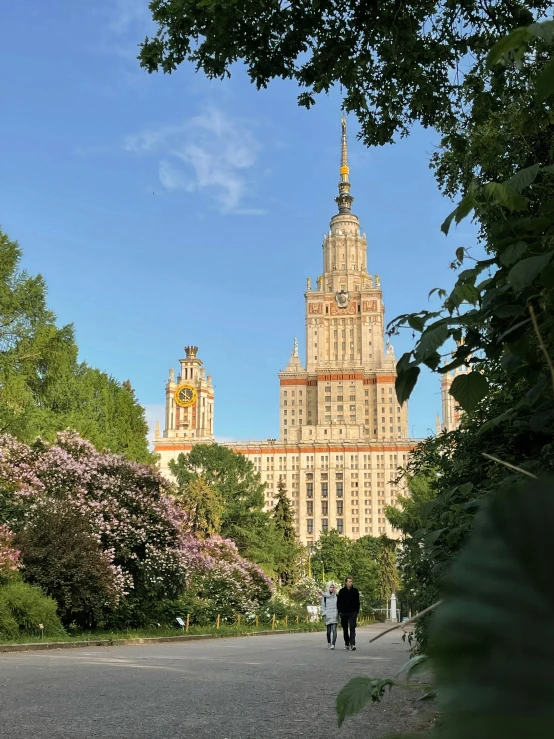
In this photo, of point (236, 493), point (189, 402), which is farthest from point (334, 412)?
point (236, 493)

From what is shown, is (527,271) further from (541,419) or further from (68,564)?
(68,564)

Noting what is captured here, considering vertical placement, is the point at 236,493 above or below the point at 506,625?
above

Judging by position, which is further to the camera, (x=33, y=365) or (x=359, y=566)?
(x=359, y=566)

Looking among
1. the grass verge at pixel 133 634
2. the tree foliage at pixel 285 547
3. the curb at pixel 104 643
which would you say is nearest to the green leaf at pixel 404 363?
the curb at pixel 104 643

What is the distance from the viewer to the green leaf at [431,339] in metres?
1.42

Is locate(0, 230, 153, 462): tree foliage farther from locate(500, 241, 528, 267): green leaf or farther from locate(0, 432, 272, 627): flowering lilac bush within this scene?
locate(500, 241, 528, 267): green leaf

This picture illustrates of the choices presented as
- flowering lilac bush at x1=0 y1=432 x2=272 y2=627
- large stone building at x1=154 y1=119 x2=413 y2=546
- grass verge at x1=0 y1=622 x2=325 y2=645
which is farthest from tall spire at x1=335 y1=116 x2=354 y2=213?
flowering lilac bush at x1=0 y1=432 x2=272 y2=627

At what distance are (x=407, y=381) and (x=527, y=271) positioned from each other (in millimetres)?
298

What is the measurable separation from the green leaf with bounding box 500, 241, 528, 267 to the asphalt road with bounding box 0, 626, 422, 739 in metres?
1.81

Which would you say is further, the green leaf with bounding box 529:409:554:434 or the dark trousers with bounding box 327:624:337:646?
the dark trousers with bounding box 327:624:337:646

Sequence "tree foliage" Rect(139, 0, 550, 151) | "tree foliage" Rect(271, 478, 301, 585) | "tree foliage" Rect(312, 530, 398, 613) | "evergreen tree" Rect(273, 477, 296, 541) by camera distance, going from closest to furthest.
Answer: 1. "tree foliage" Rect(139, 0, 550, 151)
2. "tree foliage" Rect(271, 478, 301, 585)
3. "evergreen tree" Rect(273, 477, 296, 541)
4. "tree foliage" Rect(312, 530, 398, 613)

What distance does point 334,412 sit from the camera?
344ft

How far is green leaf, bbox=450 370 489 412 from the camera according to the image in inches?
55.2

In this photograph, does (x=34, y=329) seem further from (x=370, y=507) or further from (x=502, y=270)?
(x=370, y=507)
